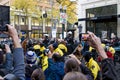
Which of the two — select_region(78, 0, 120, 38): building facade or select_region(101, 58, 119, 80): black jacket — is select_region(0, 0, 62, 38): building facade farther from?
select_region(101, 58, 119, 80): black jacket

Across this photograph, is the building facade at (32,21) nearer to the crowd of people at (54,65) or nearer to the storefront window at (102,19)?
the storefront window at (102,19)

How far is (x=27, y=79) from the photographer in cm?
653

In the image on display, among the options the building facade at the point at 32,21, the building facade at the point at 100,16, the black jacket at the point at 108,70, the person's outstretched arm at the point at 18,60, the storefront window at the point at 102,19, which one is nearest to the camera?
the person's outstretched arm at the point at 18,60

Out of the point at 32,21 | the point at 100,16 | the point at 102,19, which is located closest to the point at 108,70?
the point at 102,19

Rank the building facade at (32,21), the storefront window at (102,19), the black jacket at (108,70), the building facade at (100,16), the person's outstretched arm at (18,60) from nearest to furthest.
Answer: the person's outstretched arm at (18,60), the black jacket at (108,70), the building facade at (100,16), the storefront window at (102,19), the building facade at (32,21)

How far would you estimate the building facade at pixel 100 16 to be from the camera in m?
30.5

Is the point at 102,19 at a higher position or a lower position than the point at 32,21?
higher

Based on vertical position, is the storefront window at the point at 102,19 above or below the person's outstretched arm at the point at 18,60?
below

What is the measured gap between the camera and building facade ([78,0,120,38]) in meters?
30.5

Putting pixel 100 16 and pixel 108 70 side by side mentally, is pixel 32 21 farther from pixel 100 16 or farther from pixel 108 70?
pixel 108 70


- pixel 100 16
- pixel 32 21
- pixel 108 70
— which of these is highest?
pixel 108 70

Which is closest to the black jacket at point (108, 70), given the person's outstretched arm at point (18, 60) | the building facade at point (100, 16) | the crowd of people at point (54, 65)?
the crowd of people at point (54, 65)

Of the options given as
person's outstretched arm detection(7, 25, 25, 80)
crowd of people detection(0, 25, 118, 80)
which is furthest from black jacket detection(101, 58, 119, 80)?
person's outstretched arm detection(7, 25, 25, 80)

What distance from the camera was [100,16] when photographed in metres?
31.7
